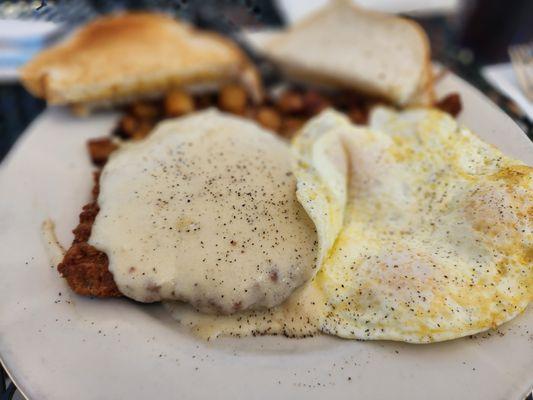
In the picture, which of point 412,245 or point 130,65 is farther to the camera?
point 130,65

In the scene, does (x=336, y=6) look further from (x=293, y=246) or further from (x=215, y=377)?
(x=215, y=377)

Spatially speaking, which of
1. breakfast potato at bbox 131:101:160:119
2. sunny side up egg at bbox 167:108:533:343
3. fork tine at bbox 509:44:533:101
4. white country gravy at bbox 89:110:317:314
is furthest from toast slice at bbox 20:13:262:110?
fork tine at bbox 509:44:533:101

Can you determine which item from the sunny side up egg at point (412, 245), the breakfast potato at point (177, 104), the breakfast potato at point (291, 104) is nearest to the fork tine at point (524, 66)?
the sunny side up egg at point (412, 245)

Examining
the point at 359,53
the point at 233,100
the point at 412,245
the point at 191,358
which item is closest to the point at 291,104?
the point at 233,100

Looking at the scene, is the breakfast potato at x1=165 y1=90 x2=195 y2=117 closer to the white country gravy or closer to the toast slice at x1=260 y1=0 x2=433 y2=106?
the white country gravy

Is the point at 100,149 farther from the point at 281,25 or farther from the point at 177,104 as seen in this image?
the point at 281,25

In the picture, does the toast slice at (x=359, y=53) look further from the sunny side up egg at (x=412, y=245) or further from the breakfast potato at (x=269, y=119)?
the sunny side up egg at (x=412, y=245)

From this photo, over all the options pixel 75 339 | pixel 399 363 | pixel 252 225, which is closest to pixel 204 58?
pixel 252 225
